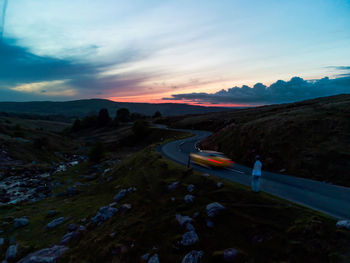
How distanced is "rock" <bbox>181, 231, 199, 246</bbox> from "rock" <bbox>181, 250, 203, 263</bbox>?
57 centimetres

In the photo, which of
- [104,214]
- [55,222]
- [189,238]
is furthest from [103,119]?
[189,238]

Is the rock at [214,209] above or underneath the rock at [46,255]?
above

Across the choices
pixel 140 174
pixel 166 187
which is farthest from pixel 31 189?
pixel 166 187

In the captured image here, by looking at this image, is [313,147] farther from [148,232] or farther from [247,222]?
[148,232]

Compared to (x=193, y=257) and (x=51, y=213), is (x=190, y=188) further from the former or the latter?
(x=51, y=213)

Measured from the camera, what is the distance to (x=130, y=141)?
7119cm

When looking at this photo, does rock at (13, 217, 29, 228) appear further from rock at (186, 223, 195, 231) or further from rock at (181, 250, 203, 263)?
rock at (181, 250, 203, 263)

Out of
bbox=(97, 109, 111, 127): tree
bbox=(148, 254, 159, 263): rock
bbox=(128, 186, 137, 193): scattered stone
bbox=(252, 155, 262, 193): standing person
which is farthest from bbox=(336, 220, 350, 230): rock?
bbox=(97, 109, 111, 127): tree

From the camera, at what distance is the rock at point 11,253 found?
11.5 metres

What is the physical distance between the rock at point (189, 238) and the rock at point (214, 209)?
1.39m

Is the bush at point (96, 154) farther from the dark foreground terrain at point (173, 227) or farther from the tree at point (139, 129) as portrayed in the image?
the tree at point (139, 129)

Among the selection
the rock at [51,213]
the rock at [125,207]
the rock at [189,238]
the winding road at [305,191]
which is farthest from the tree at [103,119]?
the rock at [189,238]

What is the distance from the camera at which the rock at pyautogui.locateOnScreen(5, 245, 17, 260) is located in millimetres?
11505

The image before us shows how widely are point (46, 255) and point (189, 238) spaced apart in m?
8.46
